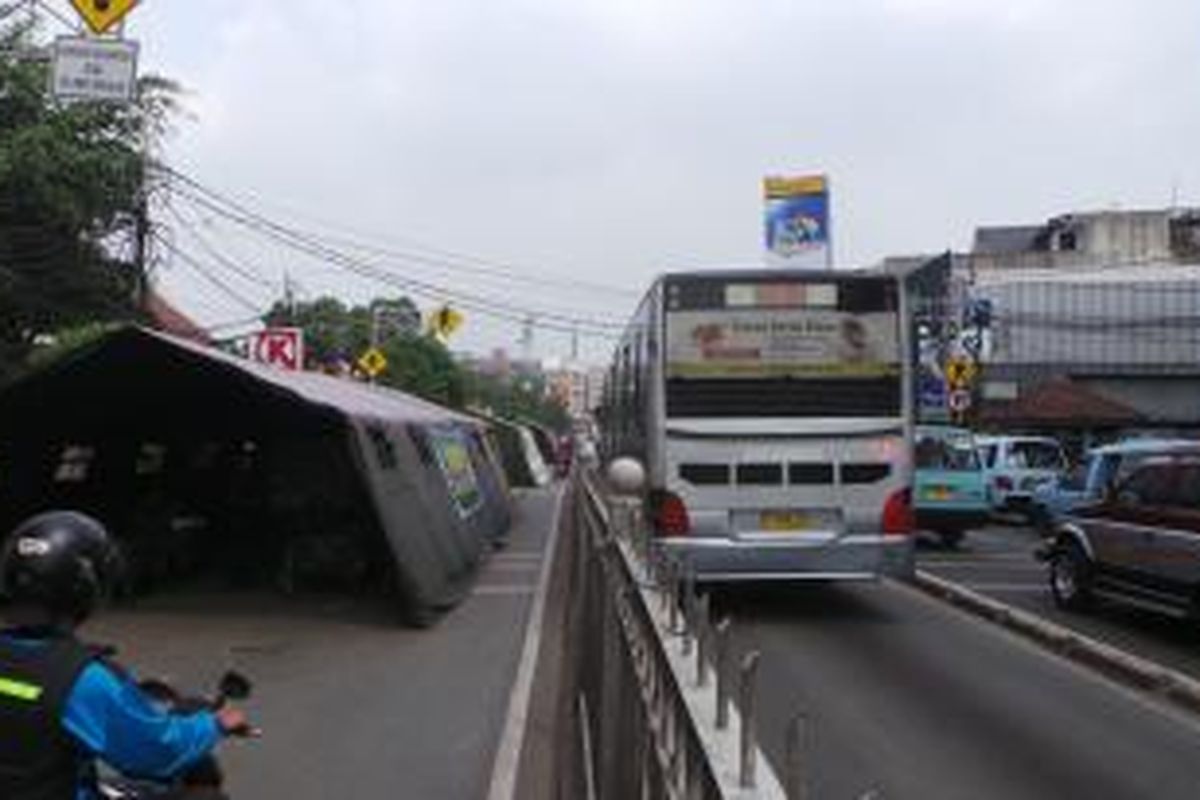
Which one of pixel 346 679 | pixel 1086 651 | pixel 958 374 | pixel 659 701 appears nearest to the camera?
pixel 659 701

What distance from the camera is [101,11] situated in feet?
55.5

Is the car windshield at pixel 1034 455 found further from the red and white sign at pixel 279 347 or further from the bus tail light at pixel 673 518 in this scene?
the bus tail light at pixel 673 518

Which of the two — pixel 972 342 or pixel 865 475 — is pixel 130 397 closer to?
pixel 865 475

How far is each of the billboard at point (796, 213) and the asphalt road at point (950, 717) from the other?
1743 inches

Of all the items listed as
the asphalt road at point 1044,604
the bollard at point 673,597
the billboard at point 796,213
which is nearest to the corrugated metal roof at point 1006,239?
the billboard at point 796,213

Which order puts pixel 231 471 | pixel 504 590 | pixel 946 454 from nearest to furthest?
pixel 504 590
pixel 231 471
pixel 946 454

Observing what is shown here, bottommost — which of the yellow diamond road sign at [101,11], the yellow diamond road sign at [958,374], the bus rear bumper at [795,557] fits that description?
the bus rear bumper at [795,557]

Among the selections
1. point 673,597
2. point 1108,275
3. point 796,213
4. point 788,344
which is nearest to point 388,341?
point 796,213

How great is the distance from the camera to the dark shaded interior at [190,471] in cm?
1950

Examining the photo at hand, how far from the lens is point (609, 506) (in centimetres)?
1897

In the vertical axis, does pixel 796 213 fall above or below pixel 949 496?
above

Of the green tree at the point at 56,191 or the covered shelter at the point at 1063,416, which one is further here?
the covered shelter at the point at 1063,416

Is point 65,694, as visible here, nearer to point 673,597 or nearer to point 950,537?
point 673,597

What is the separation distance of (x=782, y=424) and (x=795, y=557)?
1252 millimetres
